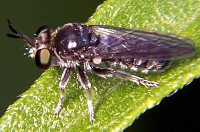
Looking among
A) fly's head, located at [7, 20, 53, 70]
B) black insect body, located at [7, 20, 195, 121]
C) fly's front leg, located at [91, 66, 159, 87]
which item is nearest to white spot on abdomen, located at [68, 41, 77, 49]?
black insect body, located at [7, 20, 195, 121]

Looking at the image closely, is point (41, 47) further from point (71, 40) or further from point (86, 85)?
point (86, 85)

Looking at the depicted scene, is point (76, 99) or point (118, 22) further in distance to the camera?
point (118, 22)

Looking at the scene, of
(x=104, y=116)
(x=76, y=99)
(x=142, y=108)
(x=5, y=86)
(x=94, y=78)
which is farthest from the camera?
(x=5, y=86)

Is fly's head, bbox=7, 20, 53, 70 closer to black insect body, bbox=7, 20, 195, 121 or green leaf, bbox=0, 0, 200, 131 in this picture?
black insect body, bbox=7, 20, 195, 121

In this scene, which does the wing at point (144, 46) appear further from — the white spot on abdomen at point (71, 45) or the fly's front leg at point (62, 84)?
the fly's front leg at point (62, 84)

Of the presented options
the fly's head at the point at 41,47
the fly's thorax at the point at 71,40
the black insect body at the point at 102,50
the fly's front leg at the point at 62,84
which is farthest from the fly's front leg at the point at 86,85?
the fly's head at the point at 41,47

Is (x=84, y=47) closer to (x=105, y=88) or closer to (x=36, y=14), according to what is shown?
(x=105, y=88)

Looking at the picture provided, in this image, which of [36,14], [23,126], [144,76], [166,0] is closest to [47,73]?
[23,126]
